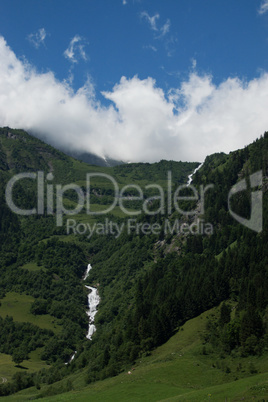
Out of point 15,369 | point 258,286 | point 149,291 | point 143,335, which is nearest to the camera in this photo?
point 258,286

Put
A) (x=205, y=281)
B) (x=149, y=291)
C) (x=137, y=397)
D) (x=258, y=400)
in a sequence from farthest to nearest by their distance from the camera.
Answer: (x=149, y=291), (x=205, y=281), (x=137, y=397), (x=258, y=400)

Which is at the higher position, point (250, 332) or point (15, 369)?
point (250, 332)

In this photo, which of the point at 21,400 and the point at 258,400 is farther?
the point at 21,400

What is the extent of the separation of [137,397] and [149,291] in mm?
102421

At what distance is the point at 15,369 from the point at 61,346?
35.5 metres

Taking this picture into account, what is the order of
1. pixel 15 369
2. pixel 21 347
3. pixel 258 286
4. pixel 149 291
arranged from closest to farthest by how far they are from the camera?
pixel 258 286
pixel 15 369
pixel 149 291
pixel 21 347

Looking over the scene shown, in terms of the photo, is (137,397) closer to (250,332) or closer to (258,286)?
(250,332)

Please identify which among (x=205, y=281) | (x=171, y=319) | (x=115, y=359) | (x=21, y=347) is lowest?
(x=21, y=347)

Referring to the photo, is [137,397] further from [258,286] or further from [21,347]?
[21,347]

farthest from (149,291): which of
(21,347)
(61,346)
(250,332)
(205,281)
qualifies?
(250,332)

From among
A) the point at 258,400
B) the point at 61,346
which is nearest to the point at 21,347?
the point at 61,346

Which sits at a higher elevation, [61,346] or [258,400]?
[258,400]

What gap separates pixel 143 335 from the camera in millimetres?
130625

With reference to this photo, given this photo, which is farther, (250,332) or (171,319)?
(171,319)
